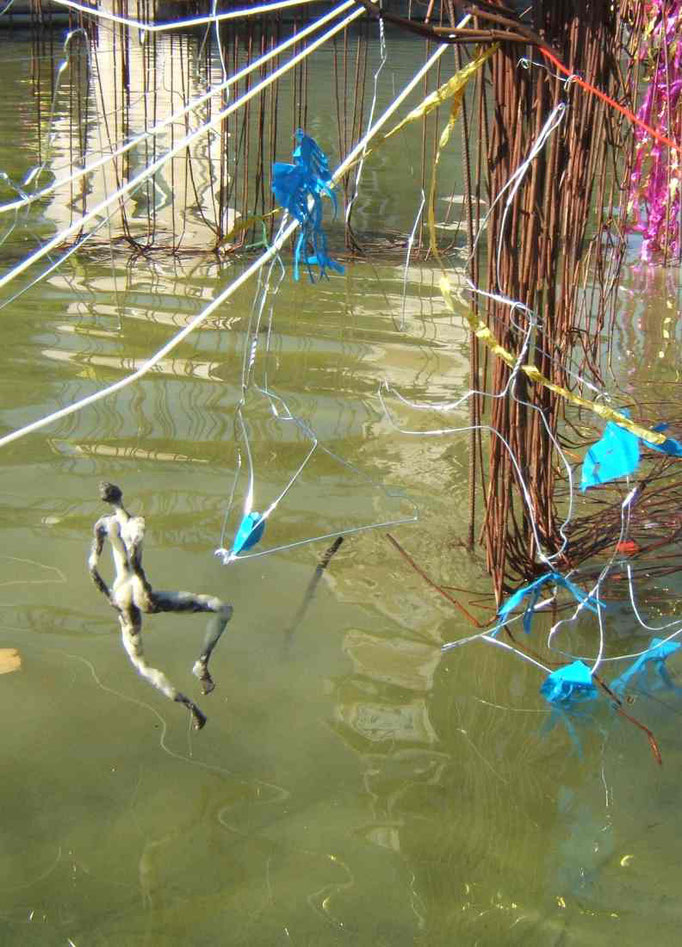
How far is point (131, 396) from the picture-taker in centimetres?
336

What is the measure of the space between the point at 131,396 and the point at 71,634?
4.20 feet

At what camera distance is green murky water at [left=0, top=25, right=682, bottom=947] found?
1604 millimetres

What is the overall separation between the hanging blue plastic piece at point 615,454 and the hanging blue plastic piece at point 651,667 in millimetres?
386

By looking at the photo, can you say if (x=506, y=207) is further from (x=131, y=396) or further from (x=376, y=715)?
(x=131, y=396)

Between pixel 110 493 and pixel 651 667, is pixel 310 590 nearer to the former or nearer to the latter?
pixel 651 667

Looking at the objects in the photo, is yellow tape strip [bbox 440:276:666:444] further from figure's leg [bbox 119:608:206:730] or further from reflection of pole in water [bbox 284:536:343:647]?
figure's leg [bbox 119:608:206:730]

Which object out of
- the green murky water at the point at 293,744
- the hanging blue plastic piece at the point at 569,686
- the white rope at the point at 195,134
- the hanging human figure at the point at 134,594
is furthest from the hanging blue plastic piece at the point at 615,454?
the white rope at the point at 195,134

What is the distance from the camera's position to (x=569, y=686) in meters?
1.98

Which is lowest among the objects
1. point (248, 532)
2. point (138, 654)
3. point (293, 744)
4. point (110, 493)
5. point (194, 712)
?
point (293, 744)

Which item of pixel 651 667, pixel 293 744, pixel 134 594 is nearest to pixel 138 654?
pixel 134 594

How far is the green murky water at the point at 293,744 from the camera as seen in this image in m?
1.60

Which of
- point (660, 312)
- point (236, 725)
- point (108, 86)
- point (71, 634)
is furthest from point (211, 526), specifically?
point (108, 86)

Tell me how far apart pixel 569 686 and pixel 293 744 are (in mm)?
508

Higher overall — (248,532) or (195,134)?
(195,134)
